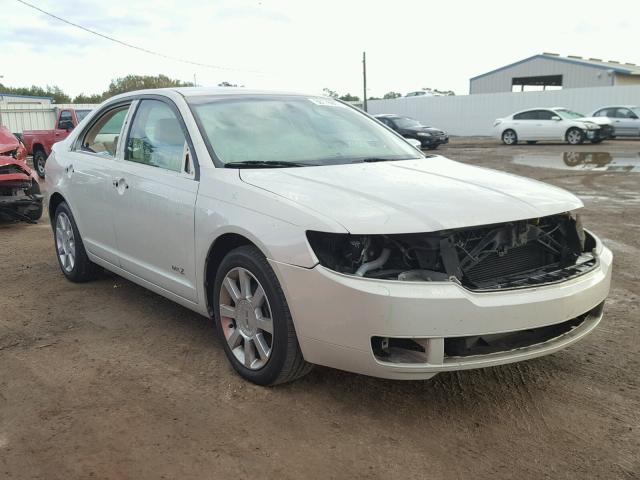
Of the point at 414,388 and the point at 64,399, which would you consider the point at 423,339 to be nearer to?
the point at 414,388

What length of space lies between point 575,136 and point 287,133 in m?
21.6

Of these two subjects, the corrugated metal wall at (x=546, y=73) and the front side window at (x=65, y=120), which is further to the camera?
the corrugated metal wall at (x=546, y=73)

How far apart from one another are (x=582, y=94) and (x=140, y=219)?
31.7 meters

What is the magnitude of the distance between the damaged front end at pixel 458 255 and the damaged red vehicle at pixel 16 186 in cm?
675

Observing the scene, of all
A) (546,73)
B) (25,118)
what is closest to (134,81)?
(25,118)

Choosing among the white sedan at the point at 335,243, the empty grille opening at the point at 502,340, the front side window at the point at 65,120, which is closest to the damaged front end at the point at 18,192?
the white sedan at the point at 335,243

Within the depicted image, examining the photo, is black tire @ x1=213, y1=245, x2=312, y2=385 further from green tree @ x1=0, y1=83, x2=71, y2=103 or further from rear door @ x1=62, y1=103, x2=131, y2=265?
green tree @ x1=0, y1=83, x2=71, y2=103

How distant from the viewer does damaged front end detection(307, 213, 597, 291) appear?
2881mm

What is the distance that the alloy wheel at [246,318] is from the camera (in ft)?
10.7

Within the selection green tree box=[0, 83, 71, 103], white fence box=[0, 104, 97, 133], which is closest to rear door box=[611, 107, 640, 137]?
white fence box=[0, 104, 97, 133]

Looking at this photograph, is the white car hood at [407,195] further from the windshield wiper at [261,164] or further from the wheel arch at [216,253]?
the wheel arch at [216,253]

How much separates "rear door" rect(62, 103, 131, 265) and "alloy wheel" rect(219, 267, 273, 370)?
1.50 m

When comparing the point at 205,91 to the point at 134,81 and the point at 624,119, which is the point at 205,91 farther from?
the point at 134,81

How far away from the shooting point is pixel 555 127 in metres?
23.4
